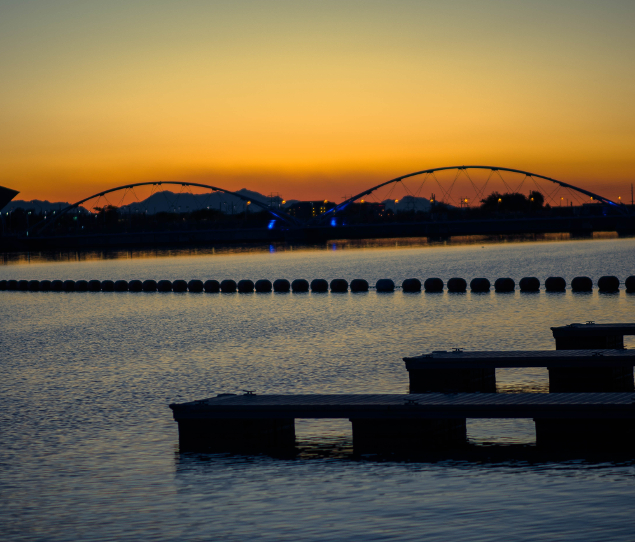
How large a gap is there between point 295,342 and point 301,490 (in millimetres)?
23824

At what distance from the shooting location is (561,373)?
959 inches

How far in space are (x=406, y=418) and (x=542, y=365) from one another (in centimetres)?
782

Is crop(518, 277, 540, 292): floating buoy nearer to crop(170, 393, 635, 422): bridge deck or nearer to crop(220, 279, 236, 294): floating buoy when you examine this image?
crop(220, 279, 236, 294): floating buoy

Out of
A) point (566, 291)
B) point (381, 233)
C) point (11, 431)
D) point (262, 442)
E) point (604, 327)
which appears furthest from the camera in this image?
point (381, 233)

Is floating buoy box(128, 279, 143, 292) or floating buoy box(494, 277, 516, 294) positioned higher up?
floating buoy box(128, 279, 143, 292)

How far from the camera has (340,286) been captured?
74562 millimetres

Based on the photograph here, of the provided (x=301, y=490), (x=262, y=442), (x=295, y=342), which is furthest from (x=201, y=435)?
(x=295, y=342)

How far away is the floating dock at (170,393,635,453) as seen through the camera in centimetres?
1753

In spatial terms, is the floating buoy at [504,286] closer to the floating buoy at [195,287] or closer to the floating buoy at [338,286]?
the floating buoy at [338,286]

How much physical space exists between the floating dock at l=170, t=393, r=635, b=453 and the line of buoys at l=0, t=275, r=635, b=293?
1956 inches

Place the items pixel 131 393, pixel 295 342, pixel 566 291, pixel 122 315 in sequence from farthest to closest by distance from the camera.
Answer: pixel 566 291 < pixel 122 315 < pixel 295 342 < pixel 131 393

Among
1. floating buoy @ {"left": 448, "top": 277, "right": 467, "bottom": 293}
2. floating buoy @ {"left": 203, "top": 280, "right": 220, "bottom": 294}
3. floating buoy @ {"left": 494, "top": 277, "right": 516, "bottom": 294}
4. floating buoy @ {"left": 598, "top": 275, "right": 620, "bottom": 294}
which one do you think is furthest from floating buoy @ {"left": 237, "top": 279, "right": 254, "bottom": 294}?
floating buoy @ {"left": 598, "top": 275, "right": 620, "bottom": 294}

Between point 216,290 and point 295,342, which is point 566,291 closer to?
point 216,290

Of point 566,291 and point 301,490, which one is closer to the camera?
point 301,490
